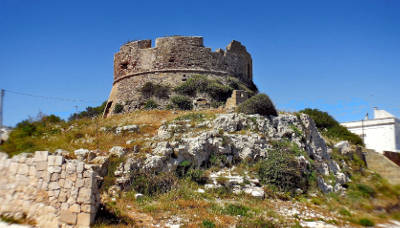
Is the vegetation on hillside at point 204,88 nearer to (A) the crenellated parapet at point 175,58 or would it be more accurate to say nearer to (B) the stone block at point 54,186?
(A) the crenellated parapet at point 175,58

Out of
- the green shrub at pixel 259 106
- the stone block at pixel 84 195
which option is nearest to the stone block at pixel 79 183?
the stone block at pixel 84 195

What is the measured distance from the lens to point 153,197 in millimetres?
10570

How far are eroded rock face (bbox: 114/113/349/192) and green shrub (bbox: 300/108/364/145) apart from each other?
7.76m

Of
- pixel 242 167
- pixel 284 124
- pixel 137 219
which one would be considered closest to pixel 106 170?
pixel 137 219

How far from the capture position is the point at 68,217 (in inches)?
318

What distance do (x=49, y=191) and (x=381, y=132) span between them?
27.7 m

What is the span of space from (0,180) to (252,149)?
780 centimetres

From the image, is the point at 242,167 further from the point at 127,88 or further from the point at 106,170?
the point at 127,88

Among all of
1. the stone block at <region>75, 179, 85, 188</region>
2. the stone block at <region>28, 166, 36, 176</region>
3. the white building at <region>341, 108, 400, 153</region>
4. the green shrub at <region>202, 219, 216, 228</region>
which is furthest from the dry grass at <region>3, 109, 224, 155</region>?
the white building at <region>341, 108, 400, 153</region>

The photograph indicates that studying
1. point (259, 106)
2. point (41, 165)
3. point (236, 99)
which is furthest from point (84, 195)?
point (236, 99)

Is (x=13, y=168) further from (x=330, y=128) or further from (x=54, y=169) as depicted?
(x=330, y=128)

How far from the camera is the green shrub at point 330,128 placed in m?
23.6

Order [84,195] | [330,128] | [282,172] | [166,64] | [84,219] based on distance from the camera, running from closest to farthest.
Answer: [84,219], [84,195], [282,172], [166,64], [330,128]

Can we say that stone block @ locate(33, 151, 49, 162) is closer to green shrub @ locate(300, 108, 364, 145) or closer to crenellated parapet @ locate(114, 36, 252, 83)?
crenellated parapet @ locate(114, 36, 252, 83)
